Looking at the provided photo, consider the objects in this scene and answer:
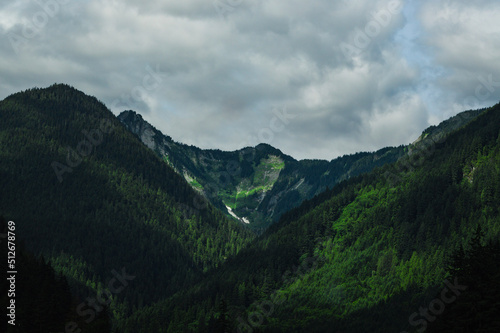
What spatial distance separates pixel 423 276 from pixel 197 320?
267 feet

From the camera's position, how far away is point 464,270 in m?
61.2

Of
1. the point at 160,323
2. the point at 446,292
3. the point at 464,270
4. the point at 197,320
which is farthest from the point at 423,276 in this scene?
the point at 464,270

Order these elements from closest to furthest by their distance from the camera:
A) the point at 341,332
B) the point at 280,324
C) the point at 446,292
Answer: the point at 446,292
the point at 341,332
the point at 280,324

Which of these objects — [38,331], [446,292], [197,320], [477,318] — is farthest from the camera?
[197,320]

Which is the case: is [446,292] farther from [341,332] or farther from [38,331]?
[341,332]

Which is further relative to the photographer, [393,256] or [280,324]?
[393,256]

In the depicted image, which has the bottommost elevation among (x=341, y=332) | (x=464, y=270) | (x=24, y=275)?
(x=341, y=332)

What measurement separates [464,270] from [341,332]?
104 meters

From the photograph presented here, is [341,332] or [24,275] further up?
[24,275]

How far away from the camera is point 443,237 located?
19512 centimetres

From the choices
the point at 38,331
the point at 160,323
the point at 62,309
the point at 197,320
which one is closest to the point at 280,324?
the point at 197,320

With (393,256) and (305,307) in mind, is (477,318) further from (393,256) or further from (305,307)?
(393,256)

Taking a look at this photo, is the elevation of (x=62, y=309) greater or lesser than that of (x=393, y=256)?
lesser

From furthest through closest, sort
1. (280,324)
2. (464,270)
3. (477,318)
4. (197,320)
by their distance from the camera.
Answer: (197,320), (280,324), (464,270), (477,318)
